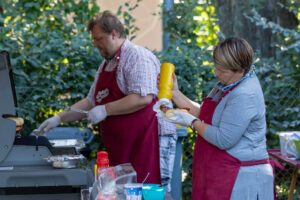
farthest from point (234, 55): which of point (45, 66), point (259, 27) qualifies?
point (259, 27)

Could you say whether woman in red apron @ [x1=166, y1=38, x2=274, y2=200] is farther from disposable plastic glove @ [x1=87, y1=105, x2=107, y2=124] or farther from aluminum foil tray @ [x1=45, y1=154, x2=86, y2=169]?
disposable plastic glove @ [x1=87, y1=105, x2=107, y2=124]

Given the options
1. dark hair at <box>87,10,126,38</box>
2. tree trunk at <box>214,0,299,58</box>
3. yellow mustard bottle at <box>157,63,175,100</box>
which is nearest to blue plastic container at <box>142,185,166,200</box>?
A: yellow mustard bottle at <box>157,63,175,100</box>

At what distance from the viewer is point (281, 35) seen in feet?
17.5

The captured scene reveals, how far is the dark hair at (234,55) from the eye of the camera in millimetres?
2260

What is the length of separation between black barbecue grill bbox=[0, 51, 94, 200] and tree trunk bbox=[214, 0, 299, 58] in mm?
4017

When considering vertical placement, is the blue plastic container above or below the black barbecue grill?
below

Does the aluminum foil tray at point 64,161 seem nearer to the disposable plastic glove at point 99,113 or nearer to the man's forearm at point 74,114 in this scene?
the disposable plastic glove at point 99,113

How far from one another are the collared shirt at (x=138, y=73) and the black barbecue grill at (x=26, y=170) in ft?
2.64

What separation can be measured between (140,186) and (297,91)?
3.06 m

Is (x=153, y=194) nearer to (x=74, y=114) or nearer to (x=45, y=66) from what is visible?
(x=74, y=114)

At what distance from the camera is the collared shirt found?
2.95 meters

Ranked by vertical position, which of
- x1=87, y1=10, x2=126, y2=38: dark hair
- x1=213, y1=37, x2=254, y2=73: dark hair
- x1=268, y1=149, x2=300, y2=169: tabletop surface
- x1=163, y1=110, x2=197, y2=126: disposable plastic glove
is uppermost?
x1=87, y1=10, x2=126, y2=38: dark hair

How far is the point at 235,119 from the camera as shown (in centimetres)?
223

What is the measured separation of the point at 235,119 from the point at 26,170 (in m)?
1.03
